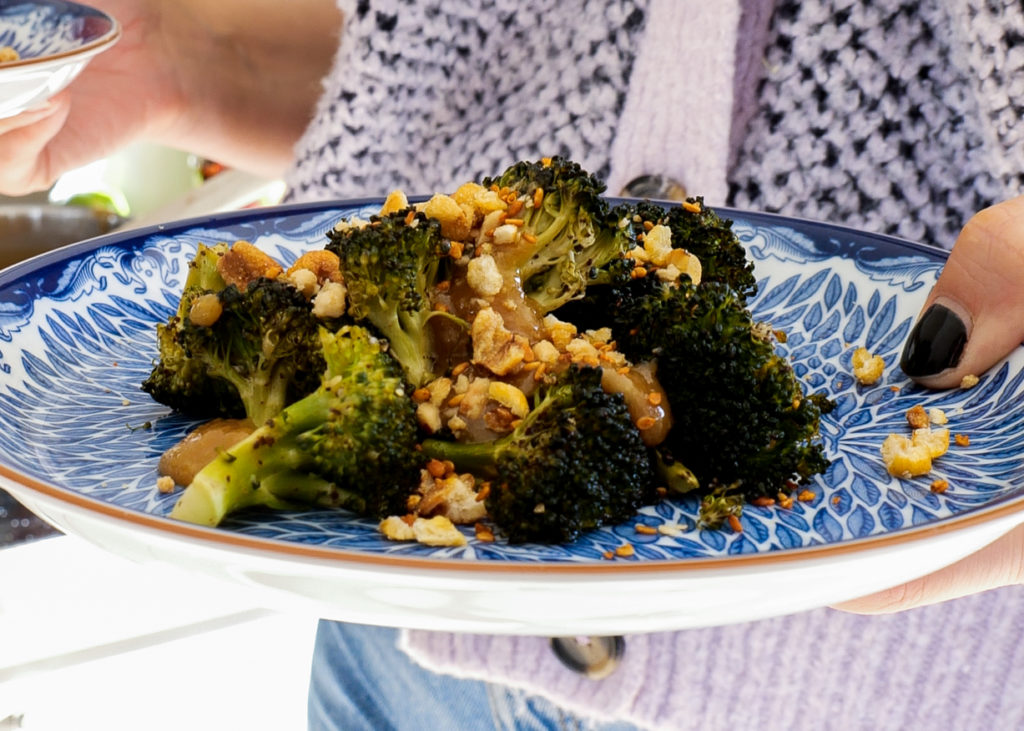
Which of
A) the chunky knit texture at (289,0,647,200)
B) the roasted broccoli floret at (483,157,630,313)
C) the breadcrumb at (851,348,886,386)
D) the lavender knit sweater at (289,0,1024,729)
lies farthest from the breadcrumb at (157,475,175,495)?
the chunky knit texture at (289,0,647,200)

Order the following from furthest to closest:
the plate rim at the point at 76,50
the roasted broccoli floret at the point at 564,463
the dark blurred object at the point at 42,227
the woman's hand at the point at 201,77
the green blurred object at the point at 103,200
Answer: the green blurred object at the point at 103,200, the woman's hand at the point at 201,77, the dark blurred object at the point at 42,227, the plate rim at the point at 76,50, the roasted broccoli floret at the point at 564,463

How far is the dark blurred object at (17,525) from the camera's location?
1193 millimetres

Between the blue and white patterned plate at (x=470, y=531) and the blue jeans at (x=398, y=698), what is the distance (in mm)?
635

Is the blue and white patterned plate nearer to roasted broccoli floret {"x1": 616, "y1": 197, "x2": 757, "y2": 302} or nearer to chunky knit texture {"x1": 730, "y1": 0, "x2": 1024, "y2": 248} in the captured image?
roasted broccoli floret {"x1": 616, "y1": 197, "x2": 757, "y2": 302}

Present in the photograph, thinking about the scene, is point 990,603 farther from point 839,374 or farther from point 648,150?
point 648,150

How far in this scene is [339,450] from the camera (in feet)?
2.09

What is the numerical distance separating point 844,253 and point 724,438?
362mm

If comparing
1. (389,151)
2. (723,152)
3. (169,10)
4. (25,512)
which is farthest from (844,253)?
(169,10)

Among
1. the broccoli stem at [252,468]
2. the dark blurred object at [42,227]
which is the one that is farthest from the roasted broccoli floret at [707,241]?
the dark blurred object at [42,227]

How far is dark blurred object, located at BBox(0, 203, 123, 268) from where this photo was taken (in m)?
1.49

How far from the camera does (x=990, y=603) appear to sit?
3.87ft

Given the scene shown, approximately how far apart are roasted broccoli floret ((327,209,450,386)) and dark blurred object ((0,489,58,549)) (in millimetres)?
688

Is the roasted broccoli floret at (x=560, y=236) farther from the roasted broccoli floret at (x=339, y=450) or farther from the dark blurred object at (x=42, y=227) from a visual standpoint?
the dark blurred object at (x=42, y=227)

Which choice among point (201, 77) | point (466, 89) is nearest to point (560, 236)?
point (466, 89)
